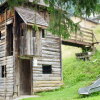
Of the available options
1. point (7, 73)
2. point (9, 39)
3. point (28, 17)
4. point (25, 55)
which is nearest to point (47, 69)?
point (7, 73)

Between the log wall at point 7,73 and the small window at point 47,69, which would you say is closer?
the log wall at point 7,73

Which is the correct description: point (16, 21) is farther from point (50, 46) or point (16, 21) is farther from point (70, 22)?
point (70, 22)

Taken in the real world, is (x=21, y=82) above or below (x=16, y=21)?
below

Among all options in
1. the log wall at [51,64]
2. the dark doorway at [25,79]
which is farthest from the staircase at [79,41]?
the dark doorway at [25,79]

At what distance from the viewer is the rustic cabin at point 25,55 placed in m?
13.9

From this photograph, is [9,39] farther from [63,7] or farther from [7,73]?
[63,7]

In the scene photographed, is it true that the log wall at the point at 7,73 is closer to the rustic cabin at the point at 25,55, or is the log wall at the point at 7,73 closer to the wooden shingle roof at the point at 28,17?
the rustic cabin at the point at 25,55

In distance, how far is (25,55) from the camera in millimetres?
13867

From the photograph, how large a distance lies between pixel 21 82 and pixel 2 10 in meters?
6.08

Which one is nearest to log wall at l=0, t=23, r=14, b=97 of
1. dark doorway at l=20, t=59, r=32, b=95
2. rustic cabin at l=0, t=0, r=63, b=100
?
rustic cabin at l=0, t=0, r=63, b=100

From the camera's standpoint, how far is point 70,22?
31.8 ft

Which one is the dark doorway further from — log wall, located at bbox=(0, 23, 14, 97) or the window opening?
the window opening

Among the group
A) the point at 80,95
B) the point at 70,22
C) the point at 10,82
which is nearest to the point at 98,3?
Answer: the point at 70,22

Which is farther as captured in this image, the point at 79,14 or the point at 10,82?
the point at 10,82
